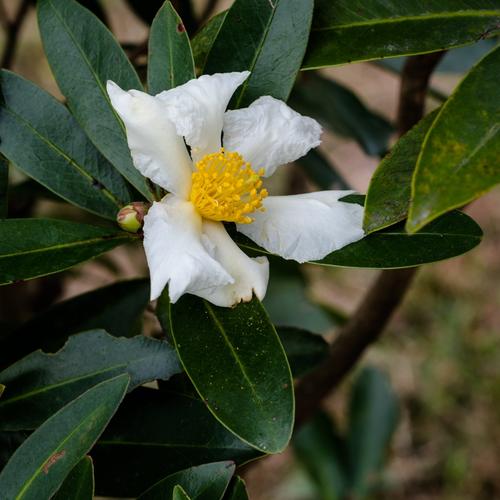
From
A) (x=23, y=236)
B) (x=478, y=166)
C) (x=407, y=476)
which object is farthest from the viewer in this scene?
(x=407, y=476)

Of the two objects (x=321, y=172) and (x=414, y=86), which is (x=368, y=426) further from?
(x=414, y=86)

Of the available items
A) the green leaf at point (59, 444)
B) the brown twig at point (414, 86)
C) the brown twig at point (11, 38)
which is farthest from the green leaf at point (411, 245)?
the brown twig at point (11, 38)

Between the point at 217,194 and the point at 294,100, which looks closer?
the point at 217,194

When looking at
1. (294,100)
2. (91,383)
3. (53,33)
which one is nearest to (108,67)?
(53,33)

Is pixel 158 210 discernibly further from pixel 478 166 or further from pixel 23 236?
pixel 478 166

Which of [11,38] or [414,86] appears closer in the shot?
[414,86]

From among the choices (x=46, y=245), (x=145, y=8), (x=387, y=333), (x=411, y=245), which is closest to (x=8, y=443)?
(x=46, y=245)

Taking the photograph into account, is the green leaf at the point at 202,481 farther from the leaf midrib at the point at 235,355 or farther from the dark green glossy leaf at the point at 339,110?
the dark green glossy leaf at the point at 339,110
